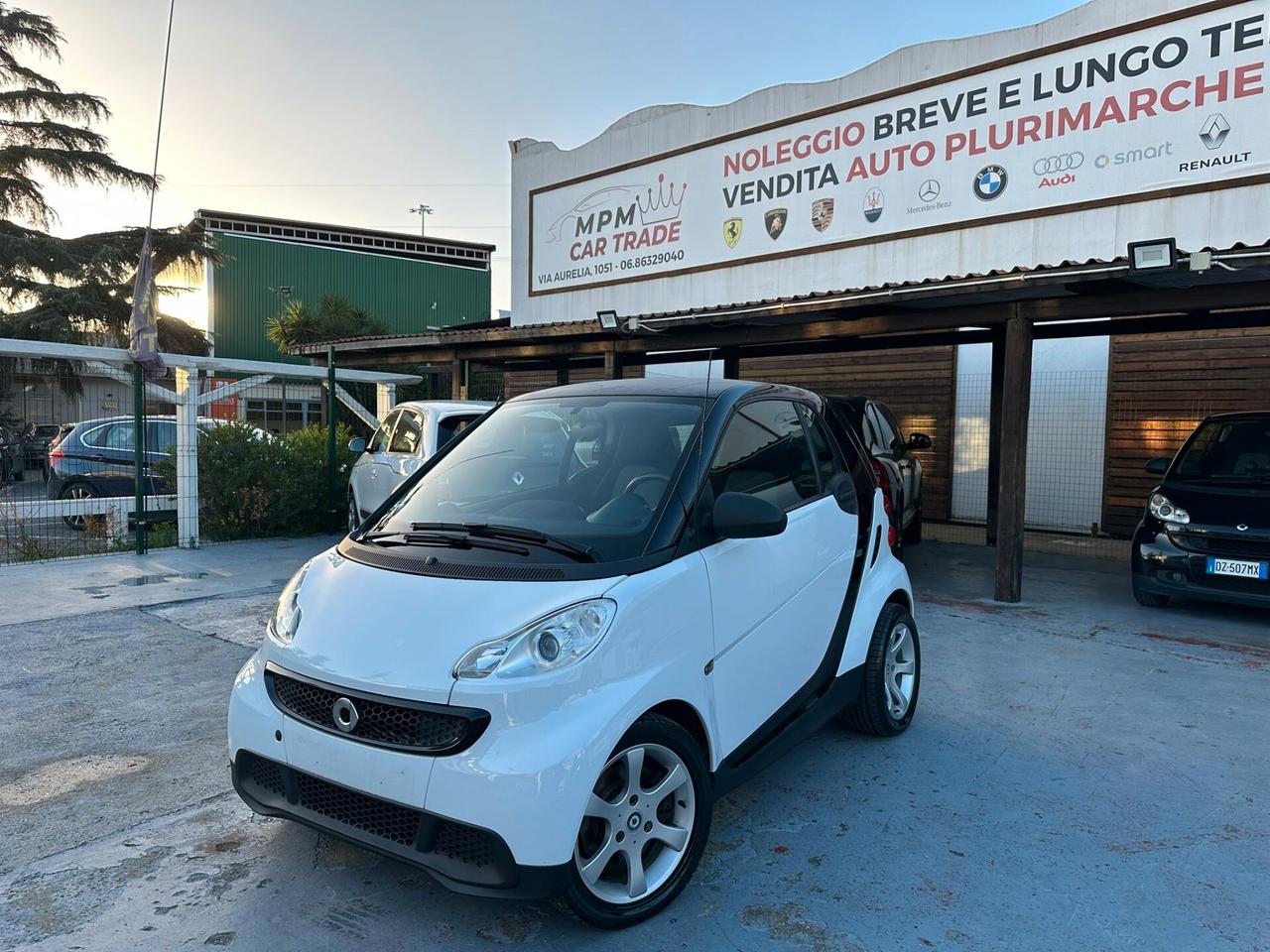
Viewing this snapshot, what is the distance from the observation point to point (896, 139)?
10.7m

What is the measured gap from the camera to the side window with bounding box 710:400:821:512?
3225 millimetres

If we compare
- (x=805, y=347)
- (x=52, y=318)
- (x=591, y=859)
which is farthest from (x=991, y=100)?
Result: (x=52, y=318)

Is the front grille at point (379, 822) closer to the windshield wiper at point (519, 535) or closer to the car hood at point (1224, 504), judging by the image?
the windshield wiper at point (519, 535)

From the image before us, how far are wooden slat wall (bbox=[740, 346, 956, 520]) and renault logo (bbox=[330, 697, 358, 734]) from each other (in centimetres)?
1103

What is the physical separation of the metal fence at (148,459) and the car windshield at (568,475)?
22.4ft

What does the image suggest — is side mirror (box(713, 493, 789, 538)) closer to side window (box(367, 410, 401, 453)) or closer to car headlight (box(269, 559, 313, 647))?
car headlight (box(269, 559, 313, 647))

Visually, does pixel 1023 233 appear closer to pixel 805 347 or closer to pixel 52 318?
pixel 805 347

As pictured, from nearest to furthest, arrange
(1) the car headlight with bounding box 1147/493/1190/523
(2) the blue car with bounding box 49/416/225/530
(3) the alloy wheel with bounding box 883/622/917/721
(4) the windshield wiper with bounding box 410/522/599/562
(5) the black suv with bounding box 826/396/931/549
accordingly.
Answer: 1. (4) the windshield wiper with bounding box 410/522/599/562
2. (3) the alloy wheel with bounding box 883/622/917/721
3. (1) the car headlight with bounding box 1147/493/1190/523
4. (5) the black suv with bounding box 826/396/931/549
5. (2) the blue car with bounding box 49/416/225/530

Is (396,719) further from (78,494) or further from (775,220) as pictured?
(775,220)

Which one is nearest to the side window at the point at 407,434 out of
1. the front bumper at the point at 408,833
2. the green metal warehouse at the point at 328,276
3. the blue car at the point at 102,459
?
the blue car at the point at 102,459

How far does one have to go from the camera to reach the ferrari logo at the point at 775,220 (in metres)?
11.8

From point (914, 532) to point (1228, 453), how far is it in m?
3.86

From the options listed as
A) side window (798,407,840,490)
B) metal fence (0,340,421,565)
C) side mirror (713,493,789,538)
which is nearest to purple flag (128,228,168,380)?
metal fence (0,340,421,565)

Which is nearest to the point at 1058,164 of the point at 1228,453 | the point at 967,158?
the point at 967,158
